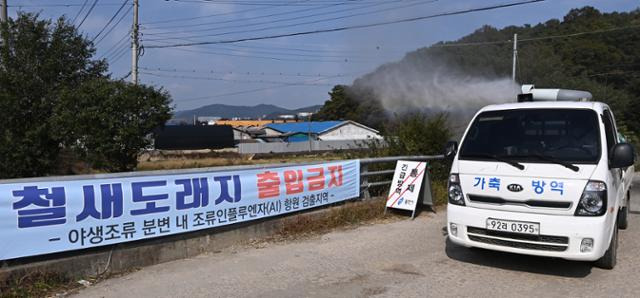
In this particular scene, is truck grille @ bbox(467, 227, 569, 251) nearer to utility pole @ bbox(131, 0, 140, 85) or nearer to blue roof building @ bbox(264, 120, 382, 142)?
utility pole @ bbox(131, 0, 140, 85)

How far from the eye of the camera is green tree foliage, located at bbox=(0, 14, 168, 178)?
684 inches

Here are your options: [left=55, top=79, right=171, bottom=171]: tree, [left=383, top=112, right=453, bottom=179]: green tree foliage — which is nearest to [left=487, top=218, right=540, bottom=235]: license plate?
[left=383, top=112, right=453, bottom=179]: green tree foliage

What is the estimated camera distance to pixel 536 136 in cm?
621

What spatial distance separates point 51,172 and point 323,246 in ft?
51.6

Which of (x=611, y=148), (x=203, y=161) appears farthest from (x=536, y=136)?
(x=203, y=161)

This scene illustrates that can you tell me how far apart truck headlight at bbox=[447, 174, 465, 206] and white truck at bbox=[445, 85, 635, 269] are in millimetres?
12

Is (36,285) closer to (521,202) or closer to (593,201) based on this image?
(521,202)

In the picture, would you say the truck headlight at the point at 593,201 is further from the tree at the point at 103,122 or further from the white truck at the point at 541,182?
the tree at the point at 103,122

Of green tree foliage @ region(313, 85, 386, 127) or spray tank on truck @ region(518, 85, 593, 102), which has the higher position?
green tree foliage @ region(313, 85, 386, 127)

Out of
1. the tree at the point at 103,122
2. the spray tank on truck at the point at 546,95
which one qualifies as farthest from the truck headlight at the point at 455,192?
the tree at the point at 103,122

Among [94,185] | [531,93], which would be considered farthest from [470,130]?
[94,185]

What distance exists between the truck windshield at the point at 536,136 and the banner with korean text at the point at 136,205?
3060mm

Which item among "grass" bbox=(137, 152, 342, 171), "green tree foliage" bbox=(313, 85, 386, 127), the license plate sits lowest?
"grass" bbox=(137, 152, 342, 171)

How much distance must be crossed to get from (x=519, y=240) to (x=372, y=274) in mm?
1708
